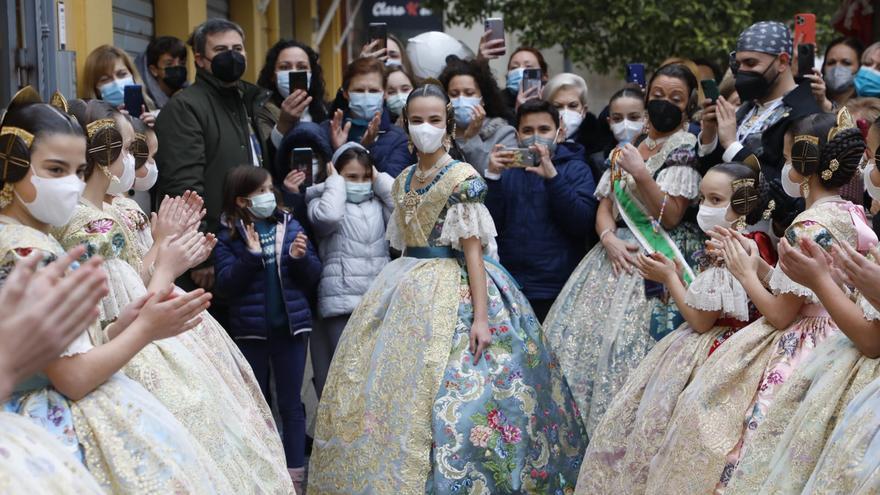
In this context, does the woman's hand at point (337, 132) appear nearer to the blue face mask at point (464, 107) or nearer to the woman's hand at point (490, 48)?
the blue face mask at point (464, 107)

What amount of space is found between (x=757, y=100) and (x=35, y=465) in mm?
4441

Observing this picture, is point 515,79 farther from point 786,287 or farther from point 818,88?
point 786,287

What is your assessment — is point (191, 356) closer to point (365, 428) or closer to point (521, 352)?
point (365, 428)

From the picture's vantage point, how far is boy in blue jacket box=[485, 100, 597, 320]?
6602mm

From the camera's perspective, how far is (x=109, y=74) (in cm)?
686

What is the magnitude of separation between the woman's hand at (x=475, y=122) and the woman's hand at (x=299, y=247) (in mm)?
1320

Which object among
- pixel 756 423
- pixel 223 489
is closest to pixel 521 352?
pixel 756 423

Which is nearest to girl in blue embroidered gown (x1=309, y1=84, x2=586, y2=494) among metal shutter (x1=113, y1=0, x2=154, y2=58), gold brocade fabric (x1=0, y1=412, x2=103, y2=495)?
gold brocade fabric (x1=0, y1=412, x2=103, y2=495)

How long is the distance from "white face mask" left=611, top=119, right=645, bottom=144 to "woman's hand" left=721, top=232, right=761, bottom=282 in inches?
92.7

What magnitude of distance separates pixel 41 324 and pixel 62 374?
0.98m

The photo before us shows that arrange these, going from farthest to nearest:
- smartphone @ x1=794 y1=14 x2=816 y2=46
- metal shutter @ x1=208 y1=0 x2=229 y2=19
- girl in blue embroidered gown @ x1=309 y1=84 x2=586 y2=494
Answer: metal shutter @ x1=208 y1=0 x2=229 y2=19 → smartphone @ x1=794 y1=14 x2=816 y2=46 → girl in blue embroidered gown @ x1=309 y1=84 x2=586 y2=494

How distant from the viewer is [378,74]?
23.4 ft

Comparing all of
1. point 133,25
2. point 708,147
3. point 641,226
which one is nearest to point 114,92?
point 133,25

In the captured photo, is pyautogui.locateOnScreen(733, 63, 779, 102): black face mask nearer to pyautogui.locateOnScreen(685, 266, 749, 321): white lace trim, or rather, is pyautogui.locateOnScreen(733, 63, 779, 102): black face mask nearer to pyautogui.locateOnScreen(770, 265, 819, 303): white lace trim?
pyautogui.locateOnScreen(685, 266, 749, 321): white lace trim
